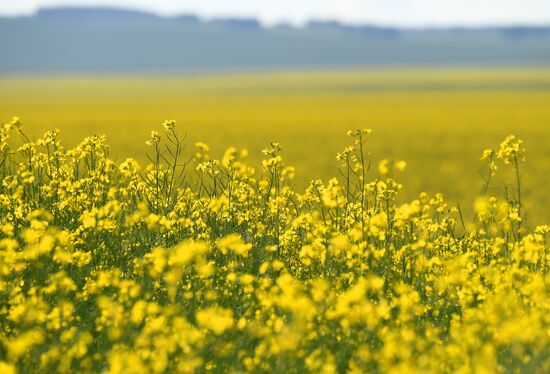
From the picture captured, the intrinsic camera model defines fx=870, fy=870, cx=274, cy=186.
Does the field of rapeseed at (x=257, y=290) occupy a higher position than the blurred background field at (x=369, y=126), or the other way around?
the field of rapeseed at (x=257, y=290)

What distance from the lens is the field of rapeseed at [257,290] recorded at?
15.7 ft

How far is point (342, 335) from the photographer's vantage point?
18.2 feet

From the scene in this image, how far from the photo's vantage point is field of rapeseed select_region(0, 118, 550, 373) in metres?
4.79

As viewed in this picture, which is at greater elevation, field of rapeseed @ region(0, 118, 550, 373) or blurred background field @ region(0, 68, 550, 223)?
field of rapeseed @ region(0, 118, 550, 373)

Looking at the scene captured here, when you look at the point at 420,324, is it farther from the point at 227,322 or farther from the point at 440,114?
the point at 440,114

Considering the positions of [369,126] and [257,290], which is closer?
[257,290]

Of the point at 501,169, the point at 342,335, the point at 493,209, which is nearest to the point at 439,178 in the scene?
the point at 501,169

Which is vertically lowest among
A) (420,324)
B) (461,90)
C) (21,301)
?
(461,90)

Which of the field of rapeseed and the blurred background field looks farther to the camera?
the blurred background field

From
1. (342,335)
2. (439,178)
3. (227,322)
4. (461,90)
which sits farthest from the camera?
(461,90)

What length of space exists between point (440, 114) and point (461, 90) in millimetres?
35238

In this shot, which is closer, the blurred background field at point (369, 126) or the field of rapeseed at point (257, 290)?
the field of rapeseed at point (257, 290)

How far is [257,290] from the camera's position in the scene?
5.77m

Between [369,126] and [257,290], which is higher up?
[257,290]
